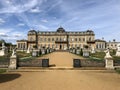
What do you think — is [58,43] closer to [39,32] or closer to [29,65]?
[39,32]

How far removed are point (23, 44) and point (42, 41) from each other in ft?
31.0

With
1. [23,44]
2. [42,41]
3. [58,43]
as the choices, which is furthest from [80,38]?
[23,44]

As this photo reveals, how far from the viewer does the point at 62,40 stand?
7362 cm

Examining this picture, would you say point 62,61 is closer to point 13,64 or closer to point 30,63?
point 30,63

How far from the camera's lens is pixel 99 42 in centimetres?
7406

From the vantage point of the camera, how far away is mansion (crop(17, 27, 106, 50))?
240ft

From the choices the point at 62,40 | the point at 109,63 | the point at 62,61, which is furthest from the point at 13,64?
the point at 62,40

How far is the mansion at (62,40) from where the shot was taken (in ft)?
240

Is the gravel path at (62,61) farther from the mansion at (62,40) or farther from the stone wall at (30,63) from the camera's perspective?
the mansion at (62,40)

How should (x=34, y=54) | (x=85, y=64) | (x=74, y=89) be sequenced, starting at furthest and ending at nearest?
(x=34, y=54)
(x=85, y=64)
(x=74, y=89)

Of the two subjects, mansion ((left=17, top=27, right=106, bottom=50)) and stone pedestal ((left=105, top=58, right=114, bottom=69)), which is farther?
mansion ((left=17, top=27, right=106, bottom=50))

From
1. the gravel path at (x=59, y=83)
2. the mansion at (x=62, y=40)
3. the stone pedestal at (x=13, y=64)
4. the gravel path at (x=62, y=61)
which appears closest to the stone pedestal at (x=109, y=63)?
the gravel path at (x=62, y=61)

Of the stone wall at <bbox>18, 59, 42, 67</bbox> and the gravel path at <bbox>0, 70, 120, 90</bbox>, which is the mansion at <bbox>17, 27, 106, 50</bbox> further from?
the gravel path at <bbox>0, 70, 120, 90</bbox>

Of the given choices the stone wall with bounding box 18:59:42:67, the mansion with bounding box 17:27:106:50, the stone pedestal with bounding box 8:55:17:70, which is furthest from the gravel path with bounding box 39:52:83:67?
the mansion with bounding box 17:27:106:50
